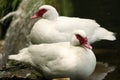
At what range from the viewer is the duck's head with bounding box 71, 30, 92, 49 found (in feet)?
24.6

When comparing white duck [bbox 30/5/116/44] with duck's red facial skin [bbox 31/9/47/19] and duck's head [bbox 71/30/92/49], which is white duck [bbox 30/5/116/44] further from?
duck's head [bbox 71/30/92/49]

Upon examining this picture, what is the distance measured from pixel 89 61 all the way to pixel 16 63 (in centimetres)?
173

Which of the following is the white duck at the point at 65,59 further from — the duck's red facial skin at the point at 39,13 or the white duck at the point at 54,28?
the duck's red facial skin at the point at 39,13

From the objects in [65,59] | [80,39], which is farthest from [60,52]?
[80,39]

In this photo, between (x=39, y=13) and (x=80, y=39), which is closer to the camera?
(x=80, y=39)

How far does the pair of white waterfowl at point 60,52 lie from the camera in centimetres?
724

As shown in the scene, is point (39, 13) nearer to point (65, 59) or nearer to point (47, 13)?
point (47, 13)

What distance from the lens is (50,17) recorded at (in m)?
8.93

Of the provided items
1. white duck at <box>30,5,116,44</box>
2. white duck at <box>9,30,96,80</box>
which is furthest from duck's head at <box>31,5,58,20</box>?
white duck at <box>9,30,96,80</box>

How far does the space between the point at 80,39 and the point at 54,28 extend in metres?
1.05

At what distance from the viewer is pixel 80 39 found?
7.58 meters

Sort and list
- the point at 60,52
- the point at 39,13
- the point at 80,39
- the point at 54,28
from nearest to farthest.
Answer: the point at 60,52
the point at 80,39
the point at 54,28
the point at 39,13

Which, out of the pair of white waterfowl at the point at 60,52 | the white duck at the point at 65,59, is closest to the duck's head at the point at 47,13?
the pair of white waterfowl at the point at 60,52

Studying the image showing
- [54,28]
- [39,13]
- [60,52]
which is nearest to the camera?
[60,52]
